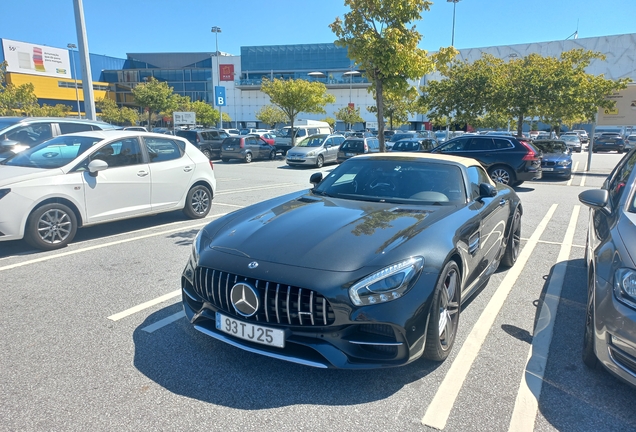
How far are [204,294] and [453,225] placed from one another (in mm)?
2019

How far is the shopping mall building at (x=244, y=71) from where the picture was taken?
5734 centimetres

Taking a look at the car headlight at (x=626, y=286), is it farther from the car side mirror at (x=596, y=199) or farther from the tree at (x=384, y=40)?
the tree at (x=384, y=40)

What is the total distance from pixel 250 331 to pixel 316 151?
19.3 meters

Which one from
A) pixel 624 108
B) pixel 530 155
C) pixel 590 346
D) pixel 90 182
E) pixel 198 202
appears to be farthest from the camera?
pixel 624 108

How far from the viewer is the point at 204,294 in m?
3.17

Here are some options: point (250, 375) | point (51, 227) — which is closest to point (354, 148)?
point (51, 227)

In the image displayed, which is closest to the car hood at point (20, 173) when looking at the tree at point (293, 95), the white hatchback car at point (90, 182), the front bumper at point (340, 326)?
the white hatchback car at point (90, 182)

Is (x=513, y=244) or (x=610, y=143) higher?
(x=513, y=244)

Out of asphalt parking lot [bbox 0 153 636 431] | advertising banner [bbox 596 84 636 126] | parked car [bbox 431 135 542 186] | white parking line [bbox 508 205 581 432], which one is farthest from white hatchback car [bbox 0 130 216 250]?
advertising banner [bbox 596 84 636 126]

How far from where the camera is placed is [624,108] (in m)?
20.7

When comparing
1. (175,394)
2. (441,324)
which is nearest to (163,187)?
(175,394)

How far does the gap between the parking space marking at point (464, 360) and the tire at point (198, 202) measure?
552cm

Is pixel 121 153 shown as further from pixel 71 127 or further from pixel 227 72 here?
pixel 227 72

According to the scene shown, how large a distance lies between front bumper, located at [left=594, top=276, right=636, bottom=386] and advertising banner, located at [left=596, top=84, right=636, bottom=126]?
21514 millimetres
